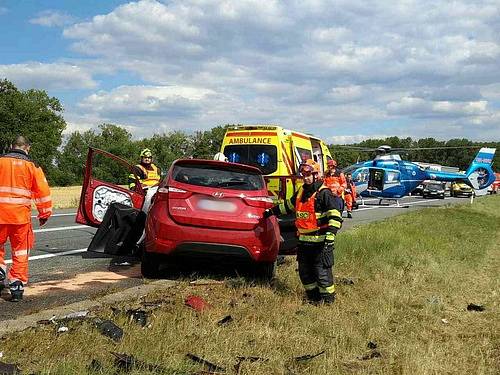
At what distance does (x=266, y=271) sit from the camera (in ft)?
23.2

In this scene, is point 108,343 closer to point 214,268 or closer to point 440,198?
point 214,268

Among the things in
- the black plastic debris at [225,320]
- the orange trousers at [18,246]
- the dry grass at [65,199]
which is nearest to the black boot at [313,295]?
the black plastic debris at [225,320]

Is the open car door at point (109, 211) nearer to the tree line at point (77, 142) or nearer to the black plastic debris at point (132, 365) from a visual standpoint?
the black plastic debris at point (132, 365)

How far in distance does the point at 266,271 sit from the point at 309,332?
1.99m

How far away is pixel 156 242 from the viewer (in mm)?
6523

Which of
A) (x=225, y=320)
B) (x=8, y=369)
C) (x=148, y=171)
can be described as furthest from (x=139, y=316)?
(x=148, y=171)

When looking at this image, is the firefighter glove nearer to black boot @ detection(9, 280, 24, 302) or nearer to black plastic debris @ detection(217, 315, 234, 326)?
black plastic debris @ detection(217, 315, 234, 326)

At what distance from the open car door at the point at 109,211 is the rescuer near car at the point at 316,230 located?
8.58 feet

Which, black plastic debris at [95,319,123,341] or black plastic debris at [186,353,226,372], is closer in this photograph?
black plastic debris at [186,353,226,372]

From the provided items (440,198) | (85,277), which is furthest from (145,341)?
(440,198)

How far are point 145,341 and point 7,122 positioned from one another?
7259cm

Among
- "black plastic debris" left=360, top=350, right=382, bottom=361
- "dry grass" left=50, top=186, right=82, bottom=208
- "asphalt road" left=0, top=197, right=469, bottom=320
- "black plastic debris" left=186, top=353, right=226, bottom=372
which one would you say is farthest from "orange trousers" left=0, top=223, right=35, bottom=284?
"dry grass" left=50, top=186, right=82, bottom=208

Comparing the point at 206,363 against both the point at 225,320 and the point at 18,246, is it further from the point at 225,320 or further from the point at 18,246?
the point at 18,246

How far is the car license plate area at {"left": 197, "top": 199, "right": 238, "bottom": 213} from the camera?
21.5 ft
